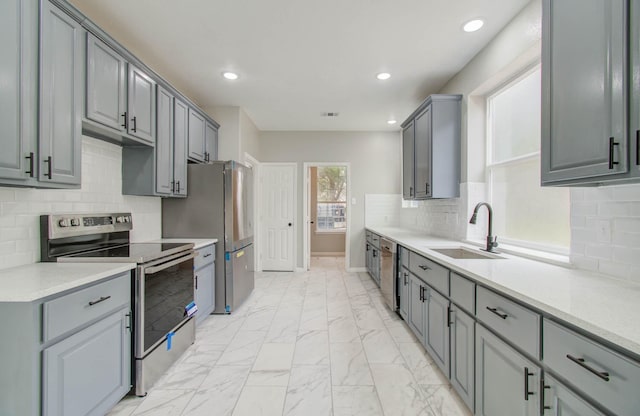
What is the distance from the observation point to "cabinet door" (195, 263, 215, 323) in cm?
269

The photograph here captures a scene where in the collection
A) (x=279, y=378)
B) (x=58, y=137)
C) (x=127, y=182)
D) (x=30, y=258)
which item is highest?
(x=58, y=137)

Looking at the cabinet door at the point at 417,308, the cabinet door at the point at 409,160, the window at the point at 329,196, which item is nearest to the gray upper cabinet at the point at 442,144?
the cabinet door at the point at 409,160

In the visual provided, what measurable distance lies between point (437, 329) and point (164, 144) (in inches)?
114

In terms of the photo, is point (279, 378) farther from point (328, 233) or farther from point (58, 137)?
point (328, 233)

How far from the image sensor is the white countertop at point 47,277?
1.15 meters

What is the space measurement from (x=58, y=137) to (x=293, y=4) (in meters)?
1.74

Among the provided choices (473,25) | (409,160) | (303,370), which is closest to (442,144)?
(409,160)

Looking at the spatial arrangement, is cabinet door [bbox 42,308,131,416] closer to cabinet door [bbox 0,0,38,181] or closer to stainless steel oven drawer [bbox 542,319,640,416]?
cabinet door [bbox 0,0,38,181]

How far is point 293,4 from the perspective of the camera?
1957 mm

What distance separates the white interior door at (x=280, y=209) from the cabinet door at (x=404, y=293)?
2657mm

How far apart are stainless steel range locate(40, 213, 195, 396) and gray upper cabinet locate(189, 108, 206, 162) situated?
112 cm

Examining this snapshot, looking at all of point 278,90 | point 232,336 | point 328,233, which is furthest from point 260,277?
point 278,90

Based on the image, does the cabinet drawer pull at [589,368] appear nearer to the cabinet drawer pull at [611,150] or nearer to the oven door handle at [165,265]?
the cabinet drawer pull at [611,150]

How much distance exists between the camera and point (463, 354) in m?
1.60
